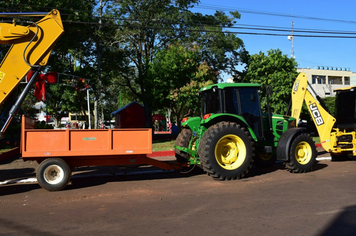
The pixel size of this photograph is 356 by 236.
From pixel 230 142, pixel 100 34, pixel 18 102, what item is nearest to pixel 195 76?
pixel 100 34

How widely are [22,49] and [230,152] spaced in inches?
234

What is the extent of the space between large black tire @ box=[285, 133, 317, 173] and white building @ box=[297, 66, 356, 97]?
154 feet

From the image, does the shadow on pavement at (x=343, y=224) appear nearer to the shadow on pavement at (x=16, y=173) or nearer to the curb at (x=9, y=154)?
the shadow on pavement at (x=16, y=173)

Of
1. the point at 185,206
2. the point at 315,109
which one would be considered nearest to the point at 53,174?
the point at 185,206

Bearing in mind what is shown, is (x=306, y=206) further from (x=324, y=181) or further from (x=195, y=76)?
(x=195, y=76)

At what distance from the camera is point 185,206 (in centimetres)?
623

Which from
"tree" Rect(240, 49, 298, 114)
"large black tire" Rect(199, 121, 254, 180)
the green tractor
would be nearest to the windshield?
the green tractor

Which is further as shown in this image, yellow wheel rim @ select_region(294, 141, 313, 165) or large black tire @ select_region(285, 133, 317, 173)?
yellow wheel rim @ select_region(294, 141, 313, 165)

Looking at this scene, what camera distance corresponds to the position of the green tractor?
8477 mm

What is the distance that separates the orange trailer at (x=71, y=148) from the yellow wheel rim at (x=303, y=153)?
464 centimetres

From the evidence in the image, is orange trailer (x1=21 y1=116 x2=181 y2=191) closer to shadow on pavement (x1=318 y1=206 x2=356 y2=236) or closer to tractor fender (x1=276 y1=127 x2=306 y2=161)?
tractor fender (x1=276 y1=127 x2=306 y2=161)

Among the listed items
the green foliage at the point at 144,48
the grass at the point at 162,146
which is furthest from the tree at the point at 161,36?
the grass at the point at 162,146

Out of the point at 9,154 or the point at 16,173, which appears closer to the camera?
the point at 16,173

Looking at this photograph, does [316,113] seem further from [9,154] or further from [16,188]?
[9,154]
